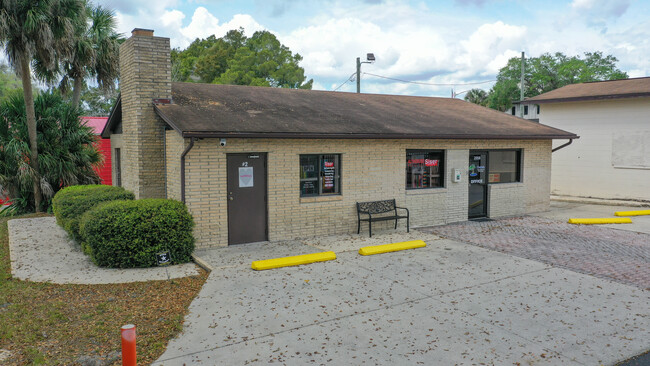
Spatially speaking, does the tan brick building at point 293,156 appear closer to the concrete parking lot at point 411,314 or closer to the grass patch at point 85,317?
the concrete parking lot at point 411,314

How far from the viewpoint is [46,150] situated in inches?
625

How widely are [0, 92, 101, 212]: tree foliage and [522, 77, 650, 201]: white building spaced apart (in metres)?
17.4

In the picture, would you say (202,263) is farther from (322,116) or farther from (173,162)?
(322,116)

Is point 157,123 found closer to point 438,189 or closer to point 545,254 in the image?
point 438,189

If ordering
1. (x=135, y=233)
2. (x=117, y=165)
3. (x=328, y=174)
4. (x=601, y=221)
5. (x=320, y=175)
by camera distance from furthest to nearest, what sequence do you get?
(x=117, y=165) → (x=601, y=221) → (x=328, y=174) → (x=320, y=175) → (x=135, y=233)

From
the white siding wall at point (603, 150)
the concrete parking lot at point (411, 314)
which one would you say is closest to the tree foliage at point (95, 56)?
the concrete parking lot at point (411, 314)

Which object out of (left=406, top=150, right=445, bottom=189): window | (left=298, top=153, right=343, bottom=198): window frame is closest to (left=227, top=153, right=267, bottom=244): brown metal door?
(left=298, top=153, right=343, bottom=198): window frame

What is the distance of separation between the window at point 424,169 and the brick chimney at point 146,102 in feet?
20.4

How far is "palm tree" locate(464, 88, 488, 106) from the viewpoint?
59031 mm

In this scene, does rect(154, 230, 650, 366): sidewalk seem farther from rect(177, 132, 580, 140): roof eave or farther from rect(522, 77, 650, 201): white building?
rect(522, 77, 650, 201): white building

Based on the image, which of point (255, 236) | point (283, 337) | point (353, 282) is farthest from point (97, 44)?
point (283, 337)

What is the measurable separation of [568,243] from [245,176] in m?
7.38

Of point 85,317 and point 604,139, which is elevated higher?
point 604,139

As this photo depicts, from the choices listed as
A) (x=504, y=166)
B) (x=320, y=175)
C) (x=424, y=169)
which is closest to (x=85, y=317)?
(x=320, y=175)
